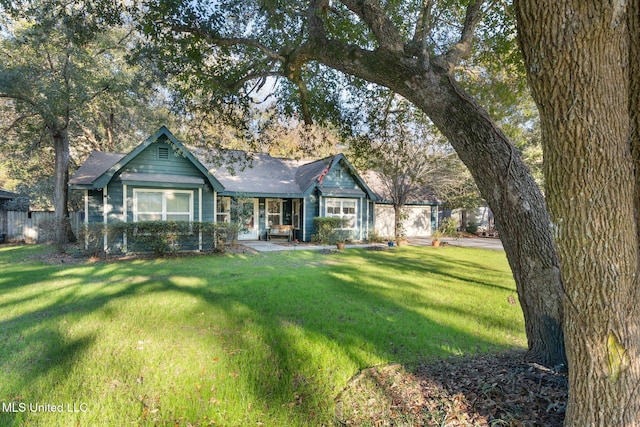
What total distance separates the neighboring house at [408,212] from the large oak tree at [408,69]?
14217mm

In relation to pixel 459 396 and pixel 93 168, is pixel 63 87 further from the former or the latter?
pixel 459 396

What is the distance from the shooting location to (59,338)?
4.08m

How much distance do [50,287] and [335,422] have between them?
7.05m

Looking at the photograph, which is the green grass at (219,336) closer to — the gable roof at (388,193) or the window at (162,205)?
the window at (162,205)

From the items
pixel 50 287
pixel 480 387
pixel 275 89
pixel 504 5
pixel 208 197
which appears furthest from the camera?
pixel 208 197

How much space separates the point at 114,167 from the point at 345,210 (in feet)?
35.2

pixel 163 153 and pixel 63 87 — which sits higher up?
pixel 63 87

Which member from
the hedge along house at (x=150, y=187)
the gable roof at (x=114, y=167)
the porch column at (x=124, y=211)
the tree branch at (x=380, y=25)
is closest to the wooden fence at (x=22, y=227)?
the gable roof at (x=114, y=167)

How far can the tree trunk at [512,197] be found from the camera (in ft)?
9.28

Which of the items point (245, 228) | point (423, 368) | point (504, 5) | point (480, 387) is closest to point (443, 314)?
point (423, 368)

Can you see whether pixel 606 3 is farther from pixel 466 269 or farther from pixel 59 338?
pixel 466 269

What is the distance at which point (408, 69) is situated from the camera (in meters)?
3.26

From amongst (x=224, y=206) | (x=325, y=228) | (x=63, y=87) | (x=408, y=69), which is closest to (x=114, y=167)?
(x=63, y=87)

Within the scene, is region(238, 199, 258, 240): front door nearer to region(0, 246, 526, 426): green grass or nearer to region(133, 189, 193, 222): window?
region(133, 189, 193, 222): window
